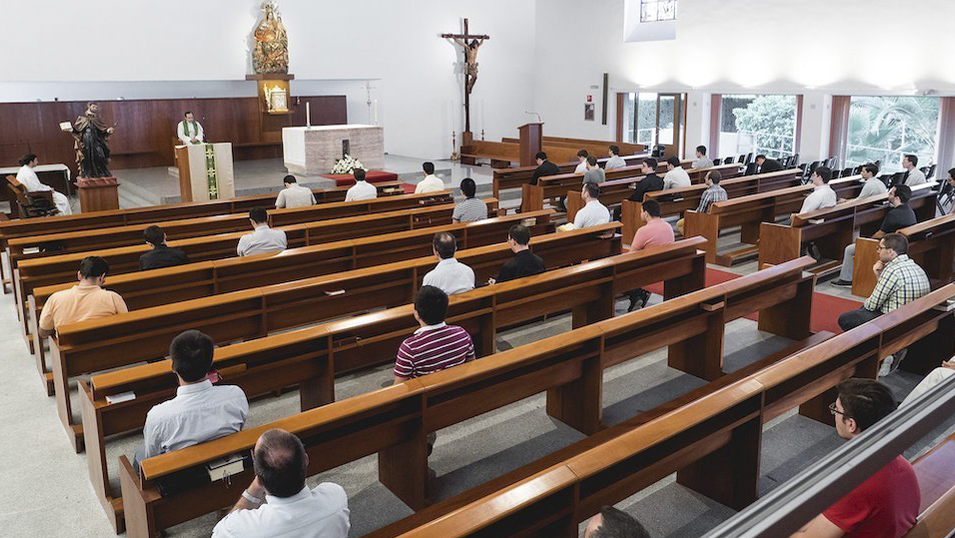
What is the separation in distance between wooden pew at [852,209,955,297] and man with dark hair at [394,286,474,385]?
4911mm

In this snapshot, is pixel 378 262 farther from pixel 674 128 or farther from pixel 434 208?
pixel 674 128

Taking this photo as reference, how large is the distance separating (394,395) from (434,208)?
530 centimetres

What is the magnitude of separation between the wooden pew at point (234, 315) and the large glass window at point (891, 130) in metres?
10.6

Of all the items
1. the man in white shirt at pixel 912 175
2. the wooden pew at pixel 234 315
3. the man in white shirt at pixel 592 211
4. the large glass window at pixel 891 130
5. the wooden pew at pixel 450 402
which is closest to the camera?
the wooden pew at pixel 450 402

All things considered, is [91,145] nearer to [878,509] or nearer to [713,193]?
[713,193]

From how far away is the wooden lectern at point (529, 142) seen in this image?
14273mm

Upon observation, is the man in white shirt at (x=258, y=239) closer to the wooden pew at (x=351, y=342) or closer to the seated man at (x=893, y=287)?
the wooden pew at (x=351, y=342)

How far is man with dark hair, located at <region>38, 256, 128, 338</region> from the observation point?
15.3ft

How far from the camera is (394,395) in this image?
334cm

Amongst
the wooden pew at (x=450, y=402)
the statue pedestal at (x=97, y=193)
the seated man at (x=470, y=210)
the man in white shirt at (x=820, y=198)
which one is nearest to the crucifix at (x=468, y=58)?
the statue pedestal at (x=97, y=193)

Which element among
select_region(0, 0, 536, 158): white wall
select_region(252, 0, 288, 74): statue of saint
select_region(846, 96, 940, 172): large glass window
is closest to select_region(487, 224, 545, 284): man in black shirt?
A: select_region(252, 0, 288, 74): statue of saint

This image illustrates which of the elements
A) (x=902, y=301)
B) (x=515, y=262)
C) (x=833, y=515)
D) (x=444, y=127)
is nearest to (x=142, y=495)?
(x=833, y=515)

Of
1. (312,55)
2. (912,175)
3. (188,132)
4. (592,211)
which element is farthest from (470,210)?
(312,55)

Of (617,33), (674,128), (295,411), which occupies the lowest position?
(295,411)
